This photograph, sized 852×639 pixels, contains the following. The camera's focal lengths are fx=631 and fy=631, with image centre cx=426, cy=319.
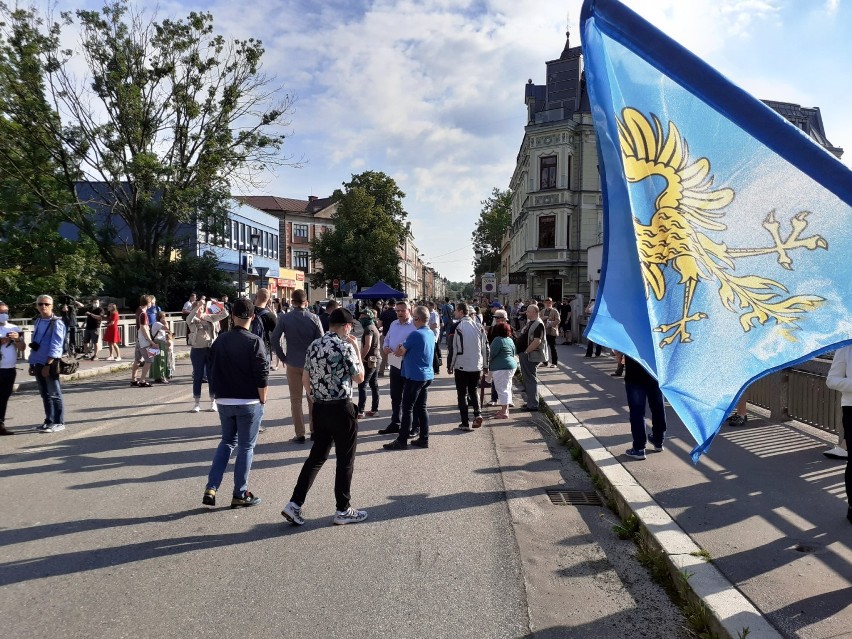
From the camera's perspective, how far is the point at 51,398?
8.76 m

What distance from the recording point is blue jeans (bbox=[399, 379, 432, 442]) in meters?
7.88

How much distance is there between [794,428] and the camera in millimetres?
8203

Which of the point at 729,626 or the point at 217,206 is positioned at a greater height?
the point at 217,206

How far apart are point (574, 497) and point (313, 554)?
2.76 m

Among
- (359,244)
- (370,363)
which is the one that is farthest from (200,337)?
(359,244)

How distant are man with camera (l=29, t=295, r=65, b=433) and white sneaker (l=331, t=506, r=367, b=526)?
534 cm

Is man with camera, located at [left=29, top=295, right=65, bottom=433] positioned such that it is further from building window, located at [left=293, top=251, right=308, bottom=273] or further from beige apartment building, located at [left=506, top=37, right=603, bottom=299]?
building window, located at [left=293, top=251, right=308, bottom=273]

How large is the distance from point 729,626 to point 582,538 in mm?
1722

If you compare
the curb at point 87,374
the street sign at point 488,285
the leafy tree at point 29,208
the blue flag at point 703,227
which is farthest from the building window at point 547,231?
the blue flag at point 703,227

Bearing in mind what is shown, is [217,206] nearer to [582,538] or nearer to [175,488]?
[175,488]

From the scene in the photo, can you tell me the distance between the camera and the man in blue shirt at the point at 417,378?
25.8 ft

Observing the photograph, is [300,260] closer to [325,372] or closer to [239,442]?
[239,442]

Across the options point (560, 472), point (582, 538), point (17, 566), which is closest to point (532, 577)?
point (582, 538)

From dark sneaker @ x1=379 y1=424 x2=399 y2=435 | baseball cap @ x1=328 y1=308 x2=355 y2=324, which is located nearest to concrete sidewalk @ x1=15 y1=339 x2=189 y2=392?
dark sneaker @ x1=379 y1=424 x2=399 y2=435
